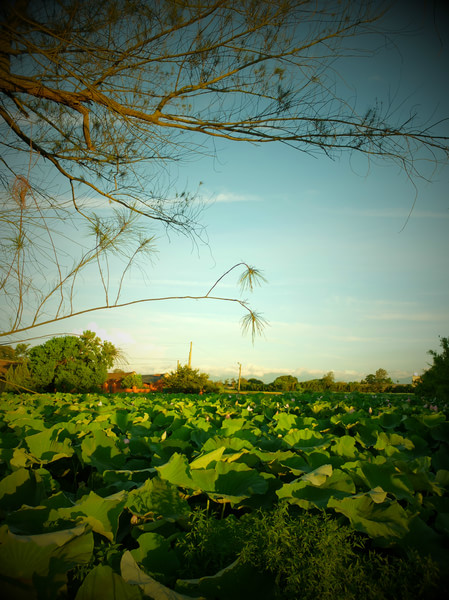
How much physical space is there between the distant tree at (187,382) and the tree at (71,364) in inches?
160

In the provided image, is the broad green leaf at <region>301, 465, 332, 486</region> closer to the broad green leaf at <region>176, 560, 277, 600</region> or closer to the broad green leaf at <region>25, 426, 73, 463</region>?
the broad green leaf at <region>176, 560, 277, 600</region>

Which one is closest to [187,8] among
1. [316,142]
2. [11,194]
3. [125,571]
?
[316,142]

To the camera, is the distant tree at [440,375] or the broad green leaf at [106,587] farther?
the distant tree at [440,375]

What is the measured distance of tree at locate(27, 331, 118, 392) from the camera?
19453 millimetres

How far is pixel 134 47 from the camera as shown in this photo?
2150mm

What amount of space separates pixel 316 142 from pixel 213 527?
8.10 ft

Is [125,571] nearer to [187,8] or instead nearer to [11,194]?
[11,194]

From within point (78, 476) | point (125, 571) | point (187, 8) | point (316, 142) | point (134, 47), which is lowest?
point (78, 476)

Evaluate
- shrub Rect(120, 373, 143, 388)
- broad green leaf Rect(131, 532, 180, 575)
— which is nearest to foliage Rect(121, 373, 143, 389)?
shrub Rect(120, 373, 143, 388)

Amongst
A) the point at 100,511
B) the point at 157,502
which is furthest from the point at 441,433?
the point at 100,511

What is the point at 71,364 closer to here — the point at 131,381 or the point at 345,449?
the point at 131,381

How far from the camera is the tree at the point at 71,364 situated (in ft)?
63.8

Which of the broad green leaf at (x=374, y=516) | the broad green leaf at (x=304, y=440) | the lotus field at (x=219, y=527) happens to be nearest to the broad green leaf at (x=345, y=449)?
the lotus field at (x=219, y=527)

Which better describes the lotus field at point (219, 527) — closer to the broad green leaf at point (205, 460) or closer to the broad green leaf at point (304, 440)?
the broad green leaf at point (205, 460)
